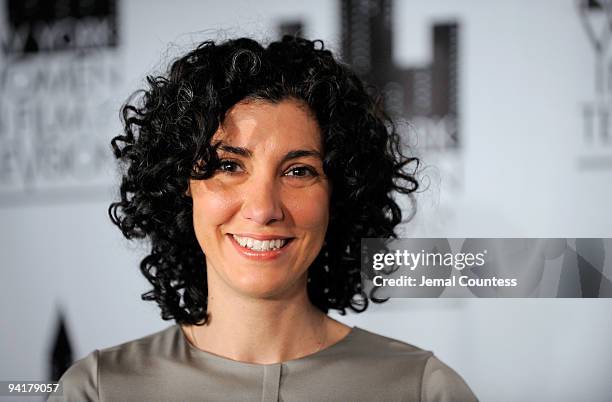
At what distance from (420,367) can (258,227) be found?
38 centimetres

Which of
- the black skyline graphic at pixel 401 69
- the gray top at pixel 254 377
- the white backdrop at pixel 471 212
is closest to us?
the gray top at pixel 254 377

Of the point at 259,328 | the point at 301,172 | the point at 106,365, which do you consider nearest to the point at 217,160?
the point at 301,172

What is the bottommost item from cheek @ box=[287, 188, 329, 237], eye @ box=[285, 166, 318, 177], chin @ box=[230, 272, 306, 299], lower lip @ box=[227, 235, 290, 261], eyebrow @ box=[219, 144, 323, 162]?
chin @ box=[230, 272, 306, 299]

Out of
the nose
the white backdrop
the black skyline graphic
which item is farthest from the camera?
the black skyline graphic

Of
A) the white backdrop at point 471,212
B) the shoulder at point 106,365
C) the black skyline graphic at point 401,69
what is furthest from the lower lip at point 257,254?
the black skyline graphic at point 401,69

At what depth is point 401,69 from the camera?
1.86m

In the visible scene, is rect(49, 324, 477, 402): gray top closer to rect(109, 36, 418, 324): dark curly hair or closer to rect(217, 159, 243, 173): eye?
rect(109, 36, 418, 324): dark curly hair

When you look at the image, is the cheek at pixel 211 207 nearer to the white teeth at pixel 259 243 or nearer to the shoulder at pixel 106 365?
the white teeth at pixel 259 243

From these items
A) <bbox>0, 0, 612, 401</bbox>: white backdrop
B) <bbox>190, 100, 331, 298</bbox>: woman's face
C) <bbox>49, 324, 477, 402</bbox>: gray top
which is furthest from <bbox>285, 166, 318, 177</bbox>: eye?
<bbox>0, 0, 612, 401</bbox>: white backdrop

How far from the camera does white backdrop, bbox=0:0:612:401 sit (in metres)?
1.66

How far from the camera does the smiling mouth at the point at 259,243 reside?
1.16m

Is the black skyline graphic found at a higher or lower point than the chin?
higher

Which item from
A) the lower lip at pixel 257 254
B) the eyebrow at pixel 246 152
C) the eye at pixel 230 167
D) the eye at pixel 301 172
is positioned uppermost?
the eyebrow at pixel 246 152

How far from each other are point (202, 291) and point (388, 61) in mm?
793
